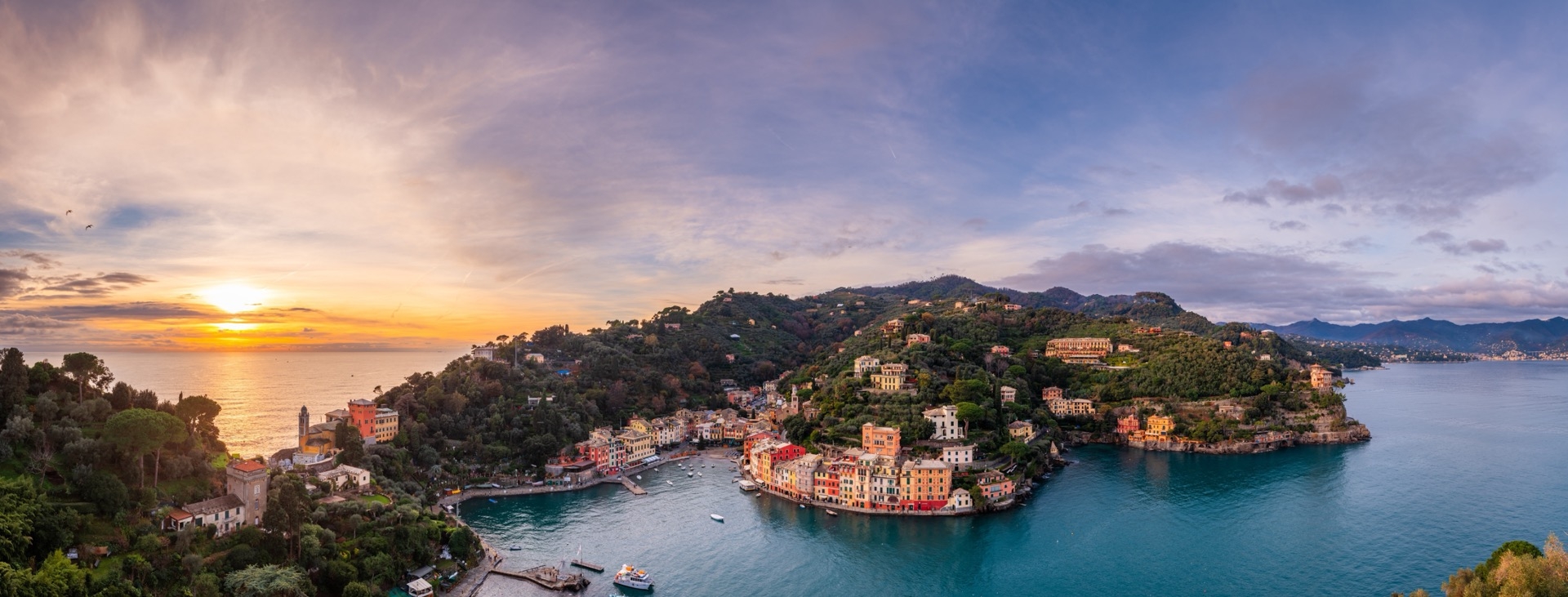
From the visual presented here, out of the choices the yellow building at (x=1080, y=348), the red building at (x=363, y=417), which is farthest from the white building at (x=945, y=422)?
the red building at (x=363, y=417)

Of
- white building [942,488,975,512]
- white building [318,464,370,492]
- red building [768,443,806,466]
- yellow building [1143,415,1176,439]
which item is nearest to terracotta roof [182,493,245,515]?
white building [318,464,370,492]

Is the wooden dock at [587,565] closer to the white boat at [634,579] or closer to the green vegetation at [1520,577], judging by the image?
the white boat at [634,579]

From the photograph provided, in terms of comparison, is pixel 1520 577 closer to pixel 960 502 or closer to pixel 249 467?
pixel 960 502

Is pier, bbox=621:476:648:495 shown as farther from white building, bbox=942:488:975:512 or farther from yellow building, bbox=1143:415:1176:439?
yellow building, bbox=1143:415:1176:439

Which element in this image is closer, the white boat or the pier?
the white boat

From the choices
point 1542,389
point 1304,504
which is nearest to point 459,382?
point 1304,504
